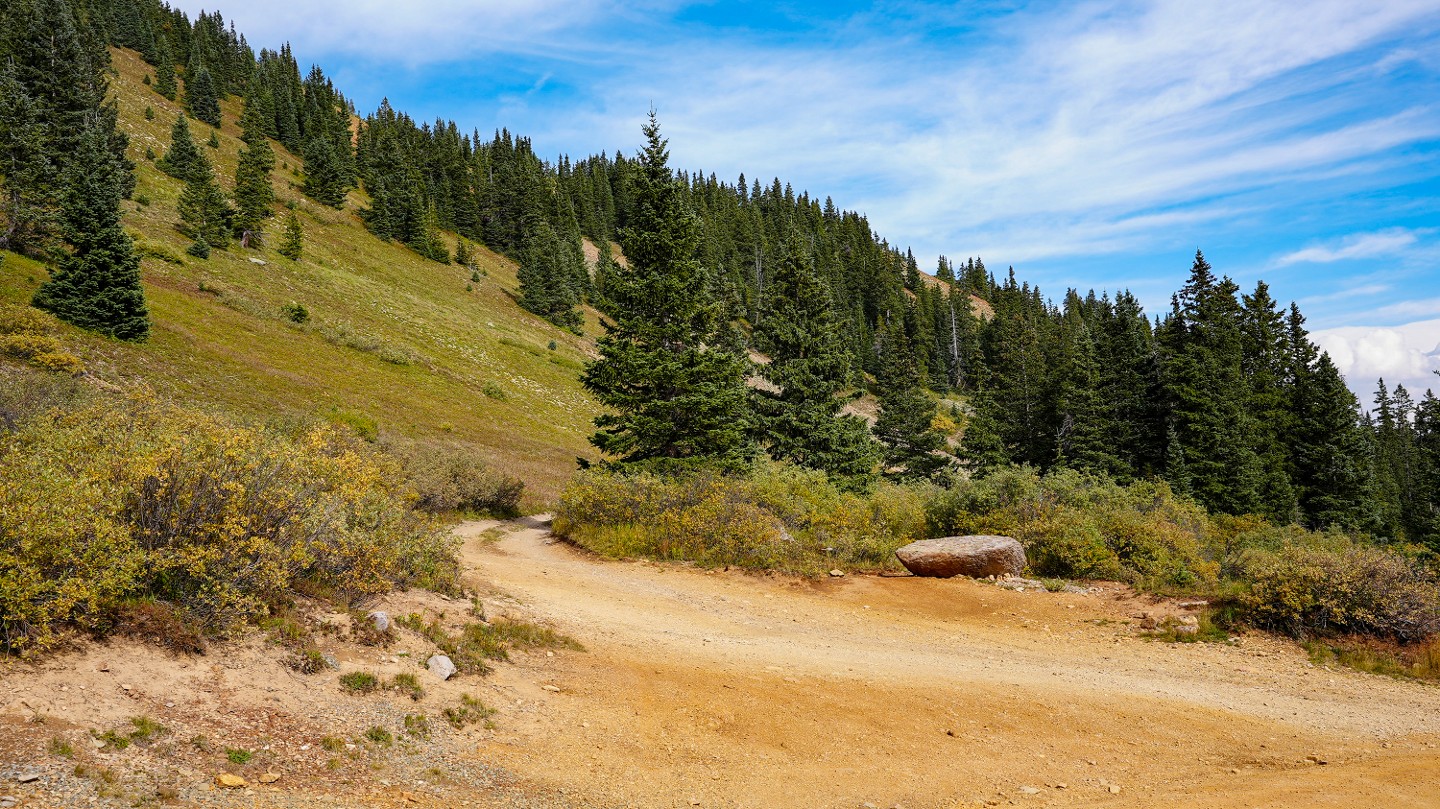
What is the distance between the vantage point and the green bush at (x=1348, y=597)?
10.3 m

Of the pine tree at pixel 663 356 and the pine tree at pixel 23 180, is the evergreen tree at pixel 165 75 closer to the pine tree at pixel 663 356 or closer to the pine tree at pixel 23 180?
the pine tree at pixel 23 180

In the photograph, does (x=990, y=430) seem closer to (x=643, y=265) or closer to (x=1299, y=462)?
(x=1299, y=462)

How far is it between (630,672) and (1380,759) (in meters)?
8.27

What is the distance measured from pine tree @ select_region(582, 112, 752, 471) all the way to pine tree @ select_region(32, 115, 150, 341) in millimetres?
23923

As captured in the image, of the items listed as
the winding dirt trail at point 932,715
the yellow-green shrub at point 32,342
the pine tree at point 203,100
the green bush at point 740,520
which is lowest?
the winding dirt trail at point 932,715

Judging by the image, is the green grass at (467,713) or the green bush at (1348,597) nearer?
the green grass at (467,713)

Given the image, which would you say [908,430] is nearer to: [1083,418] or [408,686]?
[1083,418]

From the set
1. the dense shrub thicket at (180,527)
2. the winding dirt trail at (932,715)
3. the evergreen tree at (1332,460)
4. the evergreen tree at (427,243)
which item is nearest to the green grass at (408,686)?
the winding dirt trail at (932,715)

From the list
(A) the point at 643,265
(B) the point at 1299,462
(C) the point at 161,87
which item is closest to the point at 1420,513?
(B) the point at 1299,462

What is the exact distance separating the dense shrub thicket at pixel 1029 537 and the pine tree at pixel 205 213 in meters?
46.8

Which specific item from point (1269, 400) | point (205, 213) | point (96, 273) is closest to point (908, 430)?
point (1269, 400)

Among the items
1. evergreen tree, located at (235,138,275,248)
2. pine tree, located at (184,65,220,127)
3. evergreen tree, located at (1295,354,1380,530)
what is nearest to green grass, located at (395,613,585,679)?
evergreen tree, located at (1295,354,1380,530)

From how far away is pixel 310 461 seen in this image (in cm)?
839

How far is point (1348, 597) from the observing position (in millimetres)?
10625
